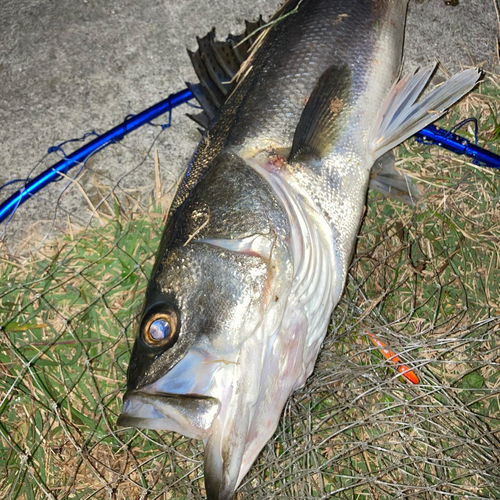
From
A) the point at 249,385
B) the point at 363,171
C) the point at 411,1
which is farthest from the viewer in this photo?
the point at 411,1

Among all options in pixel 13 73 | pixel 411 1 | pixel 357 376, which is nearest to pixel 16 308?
pixel 13 73

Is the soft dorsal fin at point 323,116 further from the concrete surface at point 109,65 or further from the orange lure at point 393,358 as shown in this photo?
the concrete surface at point 109,65

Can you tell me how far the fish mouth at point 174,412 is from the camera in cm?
178

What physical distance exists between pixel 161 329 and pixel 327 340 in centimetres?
103

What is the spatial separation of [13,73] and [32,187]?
112cm

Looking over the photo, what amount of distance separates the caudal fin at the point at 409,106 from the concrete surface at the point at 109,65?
95 cm

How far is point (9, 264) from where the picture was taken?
124 inches

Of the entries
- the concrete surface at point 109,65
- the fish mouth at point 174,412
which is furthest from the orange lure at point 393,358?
the concrete surface at point 109,65

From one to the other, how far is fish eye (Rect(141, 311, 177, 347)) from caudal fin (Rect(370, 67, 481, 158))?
135 centimetres

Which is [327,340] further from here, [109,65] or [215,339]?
[109,65]

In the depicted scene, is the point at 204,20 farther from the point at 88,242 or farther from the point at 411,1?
the point at 88,242

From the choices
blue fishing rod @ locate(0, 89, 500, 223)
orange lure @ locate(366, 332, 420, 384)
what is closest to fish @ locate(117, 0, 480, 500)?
blue fishing rod @ locate(0, 89, 500, 223)

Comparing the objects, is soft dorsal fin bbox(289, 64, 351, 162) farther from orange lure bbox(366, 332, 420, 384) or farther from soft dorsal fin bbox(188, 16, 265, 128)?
orange lure bbox(366, 332, 420, 384)

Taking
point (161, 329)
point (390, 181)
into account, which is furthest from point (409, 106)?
point (161, 329)
